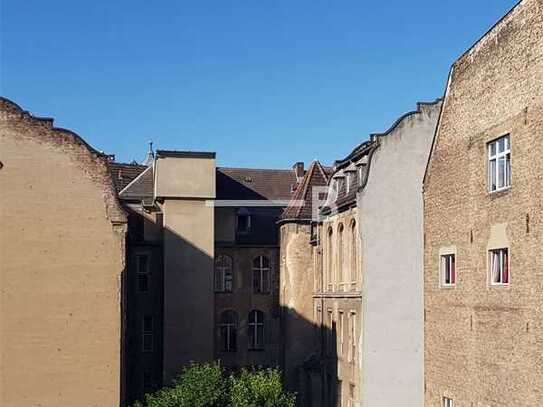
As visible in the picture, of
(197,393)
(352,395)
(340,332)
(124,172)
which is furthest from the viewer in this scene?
(124,172)

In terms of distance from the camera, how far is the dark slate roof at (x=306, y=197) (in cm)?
4200

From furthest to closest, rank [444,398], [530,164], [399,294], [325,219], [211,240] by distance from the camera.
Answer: [211,240] → [325,219] → [399,294] → [444,398] → [530,164]

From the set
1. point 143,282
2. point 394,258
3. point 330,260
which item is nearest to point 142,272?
point 143,282

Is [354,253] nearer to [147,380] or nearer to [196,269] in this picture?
[196,269]

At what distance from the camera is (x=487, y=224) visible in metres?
24.0

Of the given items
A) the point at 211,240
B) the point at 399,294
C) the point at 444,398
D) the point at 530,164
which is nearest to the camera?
the point at 530,164

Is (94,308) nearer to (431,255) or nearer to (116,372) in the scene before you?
(116,372)

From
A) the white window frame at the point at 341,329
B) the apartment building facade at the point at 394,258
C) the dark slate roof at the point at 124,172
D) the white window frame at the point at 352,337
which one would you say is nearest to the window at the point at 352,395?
the white window frame at the point at 352,337

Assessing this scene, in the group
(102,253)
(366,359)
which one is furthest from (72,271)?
(366,359)

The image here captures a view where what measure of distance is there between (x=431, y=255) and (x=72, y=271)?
462 inches

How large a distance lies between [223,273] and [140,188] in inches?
240

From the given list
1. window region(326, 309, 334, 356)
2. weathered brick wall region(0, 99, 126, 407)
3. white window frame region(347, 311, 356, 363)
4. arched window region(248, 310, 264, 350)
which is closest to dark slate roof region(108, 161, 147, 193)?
arched window region(248, 310, 264, 350)

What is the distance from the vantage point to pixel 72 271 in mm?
28375

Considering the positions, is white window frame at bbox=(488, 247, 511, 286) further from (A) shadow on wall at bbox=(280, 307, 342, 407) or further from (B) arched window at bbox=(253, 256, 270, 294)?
(B) arched window at bbox=(253, 256, 270, 294)
